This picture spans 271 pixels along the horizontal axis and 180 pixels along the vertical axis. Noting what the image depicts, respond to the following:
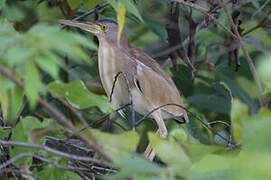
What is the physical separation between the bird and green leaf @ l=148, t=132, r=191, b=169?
1.08m

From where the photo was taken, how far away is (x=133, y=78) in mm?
2242

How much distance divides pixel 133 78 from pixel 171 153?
1165mm

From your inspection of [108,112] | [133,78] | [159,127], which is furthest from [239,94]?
[108,112]

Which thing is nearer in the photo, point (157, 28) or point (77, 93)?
point (77, 93)

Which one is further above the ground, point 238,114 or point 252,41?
point 252,41

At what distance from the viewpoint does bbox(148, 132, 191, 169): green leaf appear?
108 cm

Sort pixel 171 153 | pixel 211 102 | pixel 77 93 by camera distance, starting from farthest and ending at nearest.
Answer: pixel 211 102
pixel 77 93
pixel 171 153

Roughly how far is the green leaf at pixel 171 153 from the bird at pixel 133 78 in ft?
3.54

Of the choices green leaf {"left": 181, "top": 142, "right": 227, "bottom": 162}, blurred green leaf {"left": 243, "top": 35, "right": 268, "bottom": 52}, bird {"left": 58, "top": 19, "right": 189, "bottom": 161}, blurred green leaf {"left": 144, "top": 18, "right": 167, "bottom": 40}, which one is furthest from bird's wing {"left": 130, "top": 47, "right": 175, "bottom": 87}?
green leaf {"left": 181, "top": 142, "right": 227, "bottom": 162}

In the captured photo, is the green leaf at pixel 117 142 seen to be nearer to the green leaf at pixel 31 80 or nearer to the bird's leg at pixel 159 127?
the green leaf at pixel 31 80

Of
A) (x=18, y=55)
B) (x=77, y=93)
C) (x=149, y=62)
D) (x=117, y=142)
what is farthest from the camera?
(x=149, y=62)

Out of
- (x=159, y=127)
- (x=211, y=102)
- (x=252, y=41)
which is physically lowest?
(x=159, y=127)

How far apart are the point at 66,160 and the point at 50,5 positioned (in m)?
1.28

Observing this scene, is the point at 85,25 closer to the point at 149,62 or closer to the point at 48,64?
the point at 149,62
